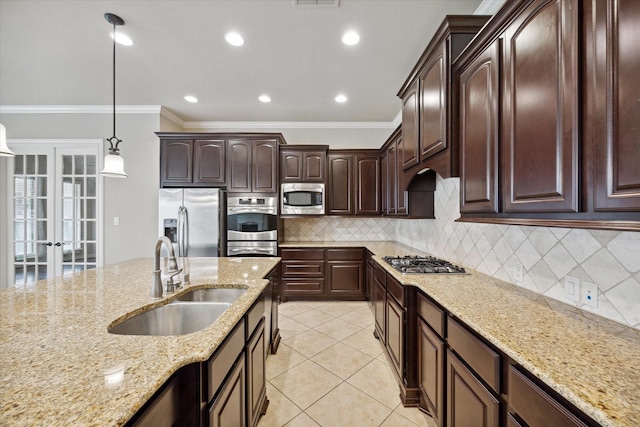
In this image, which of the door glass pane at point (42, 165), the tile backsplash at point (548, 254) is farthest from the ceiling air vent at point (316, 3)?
the door glass pane at point (42, 165)

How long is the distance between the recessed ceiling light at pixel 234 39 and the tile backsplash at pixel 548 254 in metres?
2.34

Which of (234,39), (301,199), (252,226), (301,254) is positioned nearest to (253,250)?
(252,226)

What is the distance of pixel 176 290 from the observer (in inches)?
56.6

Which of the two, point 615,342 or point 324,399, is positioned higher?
point 615,342

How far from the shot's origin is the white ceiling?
77.6 inches

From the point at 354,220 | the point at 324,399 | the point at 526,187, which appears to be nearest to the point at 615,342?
the point at 526,187

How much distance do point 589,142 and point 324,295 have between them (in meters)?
3.38

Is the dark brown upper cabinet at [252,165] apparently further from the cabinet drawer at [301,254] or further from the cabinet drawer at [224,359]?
the cabinet drawer at [224,359]

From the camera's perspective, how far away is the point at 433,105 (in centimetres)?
174

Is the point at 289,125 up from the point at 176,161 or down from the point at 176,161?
up

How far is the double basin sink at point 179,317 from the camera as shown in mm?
1215

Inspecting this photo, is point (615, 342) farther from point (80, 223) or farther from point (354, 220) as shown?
point (80, 223)

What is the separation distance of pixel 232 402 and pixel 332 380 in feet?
3.79

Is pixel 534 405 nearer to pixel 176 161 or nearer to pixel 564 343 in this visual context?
pixel 564 343
